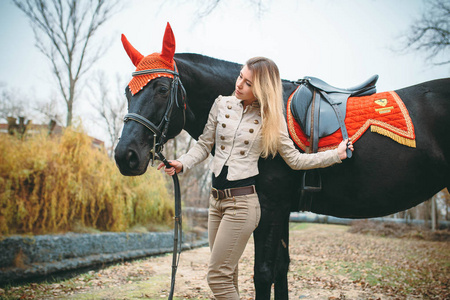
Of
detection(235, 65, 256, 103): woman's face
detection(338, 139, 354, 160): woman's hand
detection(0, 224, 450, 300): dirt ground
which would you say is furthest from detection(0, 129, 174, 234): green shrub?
detection(338, 139, 354, 160): woman's hand

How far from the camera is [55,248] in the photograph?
5.36 meters

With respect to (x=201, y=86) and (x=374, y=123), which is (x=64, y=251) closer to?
(x=201, y=86)

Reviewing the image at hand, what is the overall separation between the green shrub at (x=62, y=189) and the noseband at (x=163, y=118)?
452 centimetres

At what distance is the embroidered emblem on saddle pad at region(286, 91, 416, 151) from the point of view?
2062 mm

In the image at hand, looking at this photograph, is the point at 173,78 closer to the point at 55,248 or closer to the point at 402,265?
the point at 55,248

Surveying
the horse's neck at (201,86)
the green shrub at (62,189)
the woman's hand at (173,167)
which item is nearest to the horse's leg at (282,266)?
the woman's hand at (173,167)

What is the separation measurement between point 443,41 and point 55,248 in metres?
10.5

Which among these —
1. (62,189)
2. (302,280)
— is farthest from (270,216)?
(62,189)

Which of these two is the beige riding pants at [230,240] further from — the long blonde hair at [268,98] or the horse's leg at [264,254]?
the long blonde hair at [268,98]

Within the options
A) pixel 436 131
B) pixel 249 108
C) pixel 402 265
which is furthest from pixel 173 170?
pixel 402 265

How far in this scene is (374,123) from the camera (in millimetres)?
2094

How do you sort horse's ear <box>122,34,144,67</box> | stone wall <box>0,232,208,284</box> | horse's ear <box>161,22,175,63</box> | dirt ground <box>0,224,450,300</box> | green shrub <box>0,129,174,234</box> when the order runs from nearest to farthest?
horse's ear <box>161,22,175,63</box>
horse's ear <box>122,34,144,67</box>
dirt ground <box>0,224,450,300</box>
stone wall <box>0,232,208,284</box>
green shrub <box>0,129,174,234</box>

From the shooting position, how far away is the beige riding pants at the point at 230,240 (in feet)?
5.85

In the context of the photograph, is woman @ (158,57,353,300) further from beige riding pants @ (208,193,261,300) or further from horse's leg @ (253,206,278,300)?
horse's leg @ (253,206,278,300)
